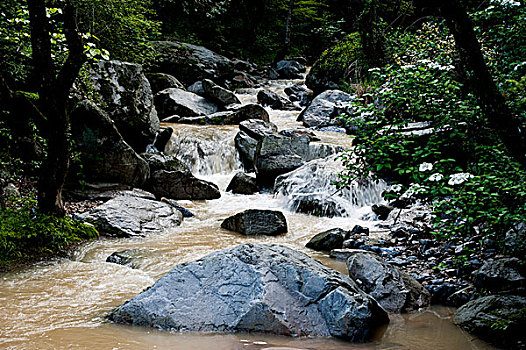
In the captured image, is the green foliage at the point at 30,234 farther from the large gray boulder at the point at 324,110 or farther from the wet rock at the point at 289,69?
the wet rock at the point at 289,69

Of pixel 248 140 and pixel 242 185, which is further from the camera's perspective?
pixel 248 140

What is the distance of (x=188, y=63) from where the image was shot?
1992 cm

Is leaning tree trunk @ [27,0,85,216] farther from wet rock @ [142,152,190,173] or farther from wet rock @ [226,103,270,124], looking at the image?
wet rock @ [226,103,270,124]

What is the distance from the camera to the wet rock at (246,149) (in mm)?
12992

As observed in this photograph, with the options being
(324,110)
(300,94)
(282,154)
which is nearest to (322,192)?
(282,154)

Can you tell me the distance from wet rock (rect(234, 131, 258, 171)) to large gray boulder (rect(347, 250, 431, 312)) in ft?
27.8

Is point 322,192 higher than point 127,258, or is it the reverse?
point 322,192

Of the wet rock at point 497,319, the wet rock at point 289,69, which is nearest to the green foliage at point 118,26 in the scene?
the wet rock at point 497,319

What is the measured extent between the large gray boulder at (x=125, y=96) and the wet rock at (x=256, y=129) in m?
3.57

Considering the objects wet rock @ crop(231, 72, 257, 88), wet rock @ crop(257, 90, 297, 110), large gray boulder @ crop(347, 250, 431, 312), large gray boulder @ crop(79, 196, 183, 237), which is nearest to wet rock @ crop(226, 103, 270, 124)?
wet rock @ crop(257, 90, 297, 110)

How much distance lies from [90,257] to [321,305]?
158 inches

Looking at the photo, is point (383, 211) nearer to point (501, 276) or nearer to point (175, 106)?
point (501, 276)

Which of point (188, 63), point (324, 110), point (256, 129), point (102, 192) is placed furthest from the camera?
point (188, 63)

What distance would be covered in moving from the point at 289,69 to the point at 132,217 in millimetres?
20928
